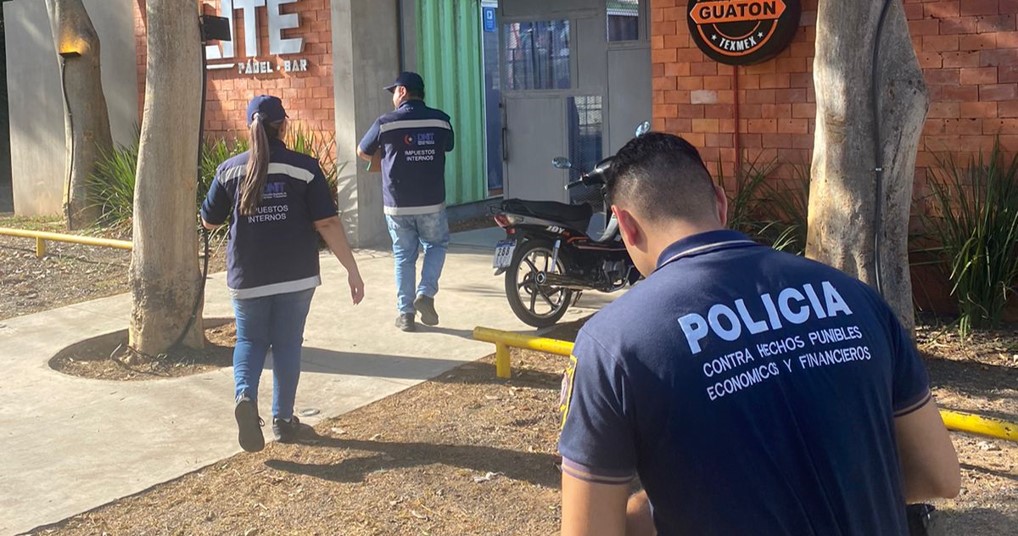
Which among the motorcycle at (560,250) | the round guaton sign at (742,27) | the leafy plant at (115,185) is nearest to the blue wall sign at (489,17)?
the leafy plant at (115,185)

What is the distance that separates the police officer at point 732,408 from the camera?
204 cm

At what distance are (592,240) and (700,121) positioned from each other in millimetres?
2021

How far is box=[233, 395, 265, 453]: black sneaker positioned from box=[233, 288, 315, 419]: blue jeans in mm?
73

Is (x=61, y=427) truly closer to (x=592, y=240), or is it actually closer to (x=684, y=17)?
(x=592, y=240)

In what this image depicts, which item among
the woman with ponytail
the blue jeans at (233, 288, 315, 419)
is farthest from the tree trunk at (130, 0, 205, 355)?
the blue jeans at (233, 288, 315, 419)

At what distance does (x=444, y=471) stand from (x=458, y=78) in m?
8.76

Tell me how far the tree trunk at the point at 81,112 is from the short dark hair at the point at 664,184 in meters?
12.7

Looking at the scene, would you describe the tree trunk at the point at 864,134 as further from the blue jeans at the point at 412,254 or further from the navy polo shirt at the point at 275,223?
the blue jeans at the point at 412,254

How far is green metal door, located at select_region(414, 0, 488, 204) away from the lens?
13.3m

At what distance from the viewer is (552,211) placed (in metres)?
8.33

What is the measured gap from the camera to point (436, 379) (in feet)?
24.2

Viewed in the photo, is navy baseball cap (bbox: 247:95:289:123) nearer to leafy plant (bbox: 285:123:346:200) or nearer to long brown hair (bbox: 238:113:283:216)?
long brown hair (bbox: 238:113:283:216)

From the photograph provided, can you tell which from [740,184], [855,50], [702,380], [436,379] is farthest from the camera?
[740,184]

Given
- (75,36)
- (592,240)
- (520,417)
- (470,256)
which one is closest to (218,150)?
(75,36)
